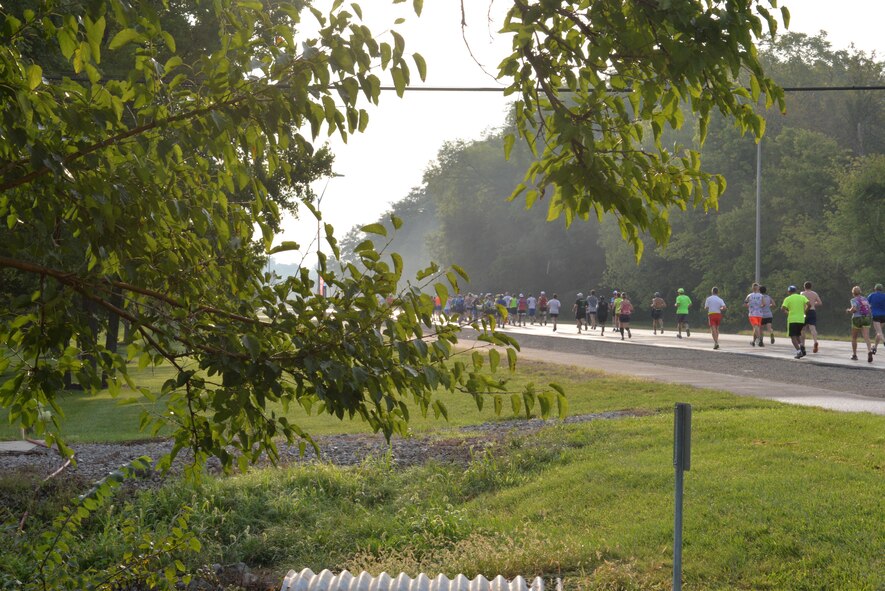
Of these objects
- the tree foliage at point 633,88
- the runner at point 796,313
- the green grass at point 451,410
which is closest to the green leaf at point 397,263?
the tree foliage at point 633,88

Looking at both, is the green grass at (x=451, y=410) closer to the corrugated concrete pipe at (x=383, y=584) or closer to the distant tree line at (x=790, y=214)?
the corrugated concrete pipe at (x=383, y=584)

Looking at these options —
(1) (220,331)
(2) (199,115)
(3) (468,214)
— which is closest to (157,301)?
(1) (220,331)

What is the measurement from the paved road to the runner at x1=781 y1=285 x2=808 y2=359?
0.45 m

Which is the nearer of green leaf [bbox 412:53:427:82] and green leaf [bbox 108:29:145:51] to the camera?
green leaf [bbox 108:29:145:51]

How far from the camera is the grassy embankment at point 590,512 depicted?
6992 millimetres

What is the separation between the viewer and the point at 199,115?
→ 3.34 meters

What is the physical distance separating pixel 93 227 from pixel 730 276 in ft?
220

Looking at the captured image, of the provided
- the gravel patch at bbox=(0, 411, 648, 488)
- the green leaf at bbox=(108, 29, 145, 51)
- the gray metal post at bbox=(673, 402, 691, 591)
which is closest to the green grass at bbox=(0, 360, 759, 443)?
the gravel patch at bbox=(0, 411, 648, 488)

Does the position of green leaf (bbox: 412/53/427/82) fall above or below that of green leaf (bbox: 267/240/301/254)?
above

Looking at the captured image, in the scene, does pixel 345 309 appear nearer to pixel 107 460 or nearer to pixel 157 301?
pixel 157 301

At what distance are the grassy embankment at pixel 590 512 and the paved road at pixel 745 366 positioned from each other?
5185 mm

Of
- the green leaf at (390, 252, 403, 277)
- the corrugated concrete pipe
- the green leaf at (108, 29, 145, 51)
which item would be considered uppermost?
the green leaf at (108, 29, 145, 51)

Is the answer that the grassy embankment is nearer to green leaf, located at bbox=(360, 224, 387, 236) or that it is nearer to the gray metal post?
the gray metal post

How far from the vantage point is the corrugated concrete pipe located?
16.6 feet
